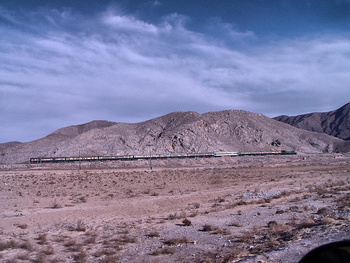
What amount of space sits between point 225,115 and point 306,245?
481 ft

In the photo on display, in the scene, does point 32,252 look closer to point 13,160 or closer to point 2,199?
point 2,199

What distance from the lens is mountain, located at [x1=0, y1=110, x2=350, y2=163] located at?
124 m

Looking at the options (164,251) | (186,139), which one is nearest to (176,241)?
(164,251)

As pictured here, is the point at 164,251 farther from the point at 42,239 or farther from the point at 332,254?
the point at 332,254

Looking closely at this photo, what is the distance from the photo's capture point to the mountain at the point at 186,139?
12407cm

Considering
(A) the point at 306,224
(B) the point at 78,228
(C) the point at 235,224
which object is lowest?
(C) the point at 235,224

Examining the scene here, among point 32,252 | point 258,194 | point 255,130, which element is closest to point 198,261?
point 32,252

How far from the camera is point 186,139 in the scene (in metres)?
125

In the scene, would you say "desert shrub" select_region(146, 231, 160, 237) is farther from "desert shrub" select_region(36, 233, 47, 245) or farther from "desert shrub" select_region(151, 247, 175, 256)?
"desert shrub" select_region(36, 233, 47, 245)

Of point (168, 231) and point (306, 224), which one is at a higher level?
point (306, 224)

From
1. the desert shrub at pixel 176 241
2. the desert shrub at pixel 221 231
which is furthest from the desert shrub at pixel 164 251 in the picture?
the desert shrub at pixel 221 231

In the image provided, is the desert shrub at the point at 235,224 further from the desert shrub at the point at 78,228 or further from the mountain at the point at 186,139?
the mountain at the point at 186,139

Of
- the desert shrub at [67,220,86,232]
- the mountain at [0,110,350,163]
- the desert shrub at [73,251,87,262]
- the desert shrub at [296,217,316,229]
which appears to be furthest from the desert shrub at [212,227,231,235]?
the mountain at [0,110,350,163]

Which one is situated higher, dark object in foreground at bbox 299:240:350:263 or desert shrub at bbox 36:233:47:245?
dark object in foreground at bbox 299:240:350:263
